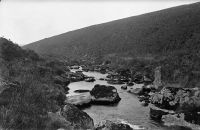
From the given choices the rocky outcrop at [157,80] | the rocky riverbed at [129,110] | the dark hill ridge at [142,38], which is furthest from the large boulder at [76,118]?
the dark hill ridge at [142,38]

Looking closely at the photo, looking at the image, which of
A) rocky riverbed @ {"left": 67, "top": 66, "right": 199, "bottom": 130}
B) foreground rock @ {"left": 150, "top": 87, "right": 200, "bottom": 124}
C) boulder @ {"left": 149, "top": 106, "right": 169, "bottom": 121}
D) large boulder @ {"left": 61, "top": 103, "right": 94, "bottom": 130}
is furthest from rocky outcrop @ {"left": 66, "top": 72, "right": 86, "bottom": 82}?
large boulder @ {"left": 61, "top": 103, "right": 94, "bottom": 130}

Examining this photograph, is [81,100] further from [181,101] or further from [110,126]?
[110,126]

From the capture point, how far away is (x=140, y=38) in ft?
256

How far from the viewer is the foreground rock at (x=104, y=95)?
94.3 feet

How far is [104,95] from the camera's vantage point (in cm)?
2950

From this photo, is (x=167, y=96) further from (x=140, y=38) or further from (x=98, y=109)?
(x=140, y=38)

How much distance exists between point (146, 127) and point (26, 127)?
36.3 feet

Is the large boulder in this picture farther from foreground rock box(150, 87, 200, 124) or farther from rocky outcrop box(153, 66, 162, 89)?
rocky outcrop box(153, 66, 162, 89)

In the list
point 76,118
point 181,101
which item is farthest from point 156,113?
point 76,118

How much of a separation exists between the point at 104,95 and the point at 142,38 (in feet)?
164

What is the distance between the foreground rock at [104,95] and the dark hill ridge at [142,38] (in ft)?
87.4

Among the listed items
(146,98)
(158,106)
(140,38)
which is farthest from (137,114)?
(140,38)

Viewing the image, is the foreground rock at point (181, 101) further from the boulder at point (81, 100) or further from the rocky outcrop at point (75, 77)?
the rocky outcrop at point (75, 77)

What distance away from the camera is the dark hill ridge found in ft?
204
